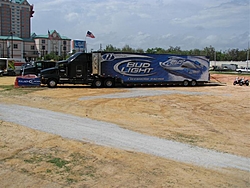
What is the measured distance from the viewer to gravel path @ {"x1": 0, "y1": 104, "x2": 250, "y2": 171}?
8172mm

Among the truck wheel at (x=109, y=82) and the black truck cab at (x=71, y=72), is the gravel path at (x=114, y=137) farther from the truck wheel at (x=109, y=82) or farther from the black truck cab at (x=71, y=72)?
the truck wheel at (x=109, y=82)

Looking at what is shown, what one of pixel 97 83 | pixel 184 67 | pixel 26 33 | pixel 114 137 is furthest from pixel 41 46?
pixel 114 137

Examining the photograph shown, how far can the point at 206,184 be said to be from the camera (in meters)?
6.43

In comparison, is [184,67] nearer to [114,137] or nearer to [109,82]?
[109,82]

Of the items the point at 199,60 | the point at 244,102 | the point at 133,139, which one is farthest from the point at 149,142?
the point at 199,60

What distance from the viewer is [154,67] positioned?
104ft

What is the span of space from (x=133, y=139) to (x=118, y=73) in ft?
66.3

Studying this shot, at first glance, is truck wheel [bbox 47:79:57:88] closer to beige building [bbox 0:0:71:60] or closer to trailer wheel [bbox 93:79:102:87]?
trailer wheel [bbox 93:79:102:87]

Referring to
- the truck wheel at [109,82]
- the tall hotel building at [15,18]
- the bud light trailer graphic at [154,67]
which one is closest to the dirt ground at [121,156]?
the truck wheel at [109,82]

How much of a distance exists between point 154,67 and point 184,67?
3.71 meters

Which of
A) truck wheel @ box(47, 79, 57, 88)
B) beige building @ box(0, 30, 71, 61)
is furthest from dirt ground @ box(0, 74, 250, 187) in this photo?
beige building @ box(0, 30, 71, 61)

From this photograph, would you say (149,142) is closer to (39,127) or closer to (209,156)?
(209,156)

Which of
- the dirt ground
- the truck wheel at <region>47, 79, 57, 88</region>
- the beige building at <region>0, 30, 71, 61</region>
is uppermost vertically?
the beige building at <region>0, 30, 71, 61</region>

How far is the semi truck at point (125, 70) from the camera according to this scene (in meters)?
28.7
